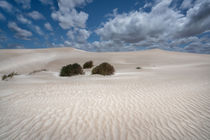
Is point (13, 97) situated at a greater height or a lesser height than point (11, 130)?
greater

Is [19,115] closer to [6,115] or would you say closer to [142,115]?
[6,115]

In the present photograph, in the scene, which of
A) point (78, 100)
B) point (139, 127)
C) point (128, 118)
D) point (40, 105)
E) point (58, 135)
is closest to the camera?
point (58, 135)

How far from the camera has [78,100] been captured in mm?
4301

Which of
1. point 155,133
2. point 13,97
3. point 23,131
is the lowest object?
point 155,133

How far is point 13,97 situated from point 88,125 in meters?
4.26

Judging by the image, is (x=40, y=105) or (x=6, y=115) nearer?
(x=6, y=115)

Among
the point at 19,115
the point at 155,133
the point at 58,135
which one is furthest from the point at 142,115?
the point at 19,115

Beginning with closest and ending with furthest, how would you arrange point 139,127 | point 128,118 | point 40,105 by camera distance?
point 139,127 → point 128,118 → point 40,105

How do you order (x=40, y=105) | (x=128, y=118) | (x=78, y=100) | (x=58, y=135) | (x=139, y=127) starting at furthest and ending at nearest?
(x=78, y=100)
(x=40, y=105)
(x=128, y=118)
(x=139, y=127)
(x=58, y=135)

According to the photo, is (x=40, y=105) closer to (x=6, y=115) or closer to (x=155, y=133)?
(x=6, y=115)

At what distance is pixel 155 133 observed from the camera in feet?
8.23

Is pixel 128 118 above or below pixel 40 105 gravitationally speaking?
below

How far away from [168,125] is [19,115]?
470 centimetres

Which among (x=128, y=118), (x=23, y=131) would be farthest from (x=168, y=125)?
(x=23, y=131)
